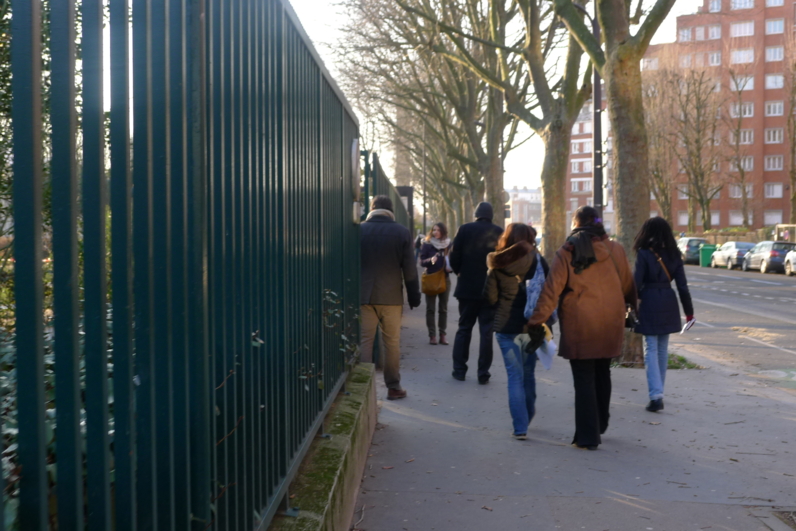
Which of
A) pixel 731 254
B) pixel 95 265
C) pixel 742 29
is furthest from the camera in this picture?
pixel 742 29

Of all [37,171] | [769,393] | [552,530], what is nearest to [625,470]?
[552,530]

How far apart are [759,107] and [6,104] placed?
83.4m

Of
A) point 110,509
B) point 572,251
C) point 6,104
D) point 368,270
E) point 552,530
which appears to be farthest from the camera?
point 368,270

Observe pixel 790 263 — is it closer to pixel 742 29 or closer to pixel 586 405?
pixel 586 405

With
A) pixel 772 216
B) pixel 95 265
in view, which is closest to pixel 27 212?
pixel 95 265

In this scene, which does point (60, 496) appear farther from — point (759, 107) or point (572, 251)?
point (759, 107)

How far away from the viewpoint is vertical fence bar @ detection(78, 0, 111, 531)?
64.3 inches

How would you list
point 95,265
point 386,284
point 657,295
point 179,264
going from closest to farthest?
point 95,265 < point 179,264 < point 657,295 < point 386,284

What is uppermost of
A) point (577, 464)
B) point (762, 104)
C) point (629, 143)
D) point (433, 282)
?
point (762, 104)

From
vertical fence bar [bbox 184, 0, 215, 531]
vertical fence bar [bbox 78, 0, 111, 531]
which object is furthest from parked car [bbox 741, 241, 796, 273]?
vertical fence bar [bbox 78, 0, 111, 531]

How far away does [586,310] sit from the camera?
243 inches

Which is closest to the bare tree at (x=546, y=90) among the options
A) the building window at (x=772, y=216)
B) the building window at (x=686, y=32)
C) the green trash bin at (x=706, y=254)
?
the green trash bin at (x=706, y=254)

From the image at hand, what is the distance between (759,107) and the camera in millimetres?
77562

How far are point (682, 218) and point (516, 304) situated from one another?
84537 mm
